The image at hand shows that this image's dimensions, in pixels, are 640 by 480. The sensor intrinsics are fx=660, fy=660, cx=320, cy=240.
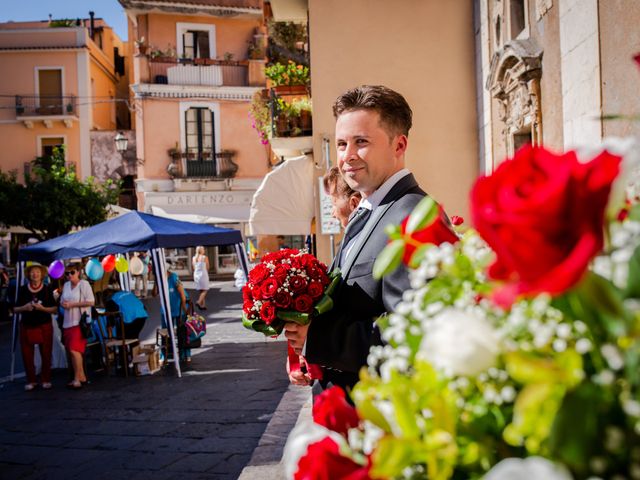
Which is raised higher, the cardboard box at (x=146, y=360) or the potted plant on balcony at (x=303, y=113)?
the potted plant on balcony at (x=303, y=113)

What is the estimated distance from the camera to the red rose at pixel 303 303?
1991 mm

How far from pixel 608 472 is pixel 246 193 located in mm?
28560

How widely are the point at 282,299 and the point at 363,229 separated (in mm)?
399

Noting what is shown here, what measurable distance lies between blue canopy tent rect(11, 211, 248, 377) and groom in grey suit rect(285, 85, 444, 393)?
7.34 m

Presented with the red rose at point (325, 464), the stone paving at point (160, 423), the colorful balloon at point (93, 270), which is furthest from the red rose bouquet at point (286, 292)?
the colorful balloon at point (93, 270)

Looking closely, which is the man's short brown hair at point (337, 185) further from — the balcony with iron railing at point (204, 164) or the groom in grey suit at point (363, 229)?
the balcony with iron railing at point (204, 164)

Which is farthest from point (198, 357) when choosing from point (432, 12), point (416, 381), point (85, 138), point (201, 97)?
point (85, 138)

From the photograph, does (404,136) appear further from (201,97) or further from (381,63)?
(201,97)

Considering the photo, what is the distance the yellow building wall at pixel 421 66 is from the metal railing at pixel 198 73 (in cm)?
1886

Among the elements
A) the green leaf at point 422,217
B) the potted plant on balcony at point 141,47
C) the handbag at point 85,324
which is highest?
the potted plant on balcony at point 141,47

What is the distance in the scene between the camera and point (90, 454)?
5.82m

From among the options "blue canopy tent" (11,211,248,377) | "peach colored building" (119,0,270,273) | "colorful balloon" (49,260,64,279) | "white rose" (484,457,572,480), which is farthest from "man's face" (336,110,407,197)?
"peach colored building" (119,0,270,273)

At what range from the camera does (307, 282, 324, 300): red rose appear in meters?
2.02

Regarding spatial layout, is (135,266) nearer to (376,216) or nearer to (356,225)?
(356,225)
